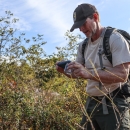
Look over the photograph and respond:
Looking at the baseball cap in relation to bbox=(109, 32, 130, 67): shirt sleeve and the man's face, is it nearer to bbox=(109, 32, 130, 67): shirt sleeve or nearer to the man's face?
the man's face

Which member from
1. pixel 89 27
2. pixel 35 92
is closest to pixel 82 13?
pixel 89 27

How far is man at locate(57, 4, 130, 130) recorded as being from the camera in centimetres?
203

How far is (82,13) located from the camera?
2350 mm

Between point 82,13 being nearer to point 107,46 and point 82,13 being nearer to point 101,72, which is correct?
point 107,46

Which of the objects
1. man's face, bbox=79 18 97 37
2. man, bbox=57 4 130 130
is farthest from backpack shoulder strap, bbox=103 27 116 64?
man's face, bbox=79 18 97 37

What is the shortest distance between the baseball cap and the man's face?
0.09ft

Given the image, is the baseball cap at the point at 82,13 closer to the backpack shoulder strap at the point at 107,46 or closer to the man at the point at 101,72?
the man at the point at 101,72

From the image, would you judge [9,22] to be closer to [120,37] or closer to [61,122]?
[61,122]

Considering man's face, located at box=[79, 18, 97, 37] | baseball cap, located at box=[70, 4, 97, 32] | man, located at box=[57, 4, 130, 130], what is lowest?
man, located at box=[57, 4, 130, 130]

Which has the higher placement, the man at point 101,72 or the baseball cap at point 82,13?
the baseball cap at point 82,13

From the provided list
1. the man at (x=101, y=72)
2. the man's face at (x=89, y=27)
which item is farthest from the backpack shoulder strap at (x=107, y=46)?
the man's face at (x=89, y=27)

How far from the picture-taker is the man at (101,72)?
203cm

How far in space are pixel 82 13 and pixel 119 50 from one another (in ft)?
1.60

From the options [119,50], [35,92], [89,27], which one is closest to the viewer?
[119,50]
